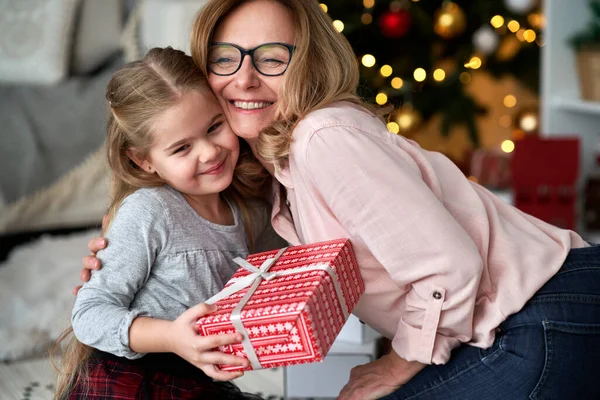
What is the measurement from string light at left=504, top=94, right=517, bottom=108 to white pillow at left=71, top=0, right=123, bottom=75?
6.22ft

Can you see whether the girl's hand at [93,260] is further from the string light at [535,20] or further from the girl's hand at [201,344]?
the string light at [535,20]

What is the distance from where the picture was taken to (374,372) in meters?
1.31

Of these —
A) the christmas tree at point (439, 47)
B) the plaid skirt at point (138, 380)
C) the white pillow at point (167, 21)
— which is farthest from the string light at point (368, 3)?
the plaid skirt at point (138, 380)

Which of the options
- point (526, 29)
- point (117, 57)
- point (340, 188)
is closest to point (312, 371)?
point (340, 188)

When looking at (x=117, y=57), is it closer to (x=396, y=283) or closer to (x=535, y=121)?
(x=535, y=121)

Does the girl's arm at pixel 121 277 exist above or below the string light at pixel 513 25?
above

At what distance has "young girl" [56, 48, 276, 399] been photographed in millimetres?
1245

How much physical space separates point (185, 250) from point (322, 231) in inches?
9.4

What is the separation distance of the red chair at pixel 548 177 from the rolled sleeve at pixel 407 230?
5.41 ft

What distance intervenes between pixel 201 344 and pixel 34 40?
2609 mm

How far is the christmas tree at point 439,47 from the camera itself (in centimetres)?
298

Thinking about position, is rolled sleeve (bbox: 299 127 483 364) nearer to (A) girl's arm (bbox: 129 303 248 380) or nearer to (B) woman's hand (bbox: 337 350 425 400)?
(B) woman's hand (bbox: 337 350 425 400)

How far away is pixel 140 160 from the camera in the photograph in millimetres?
1363

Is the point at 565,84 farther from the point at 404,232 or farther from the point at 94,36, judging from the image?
the point at 404,232
